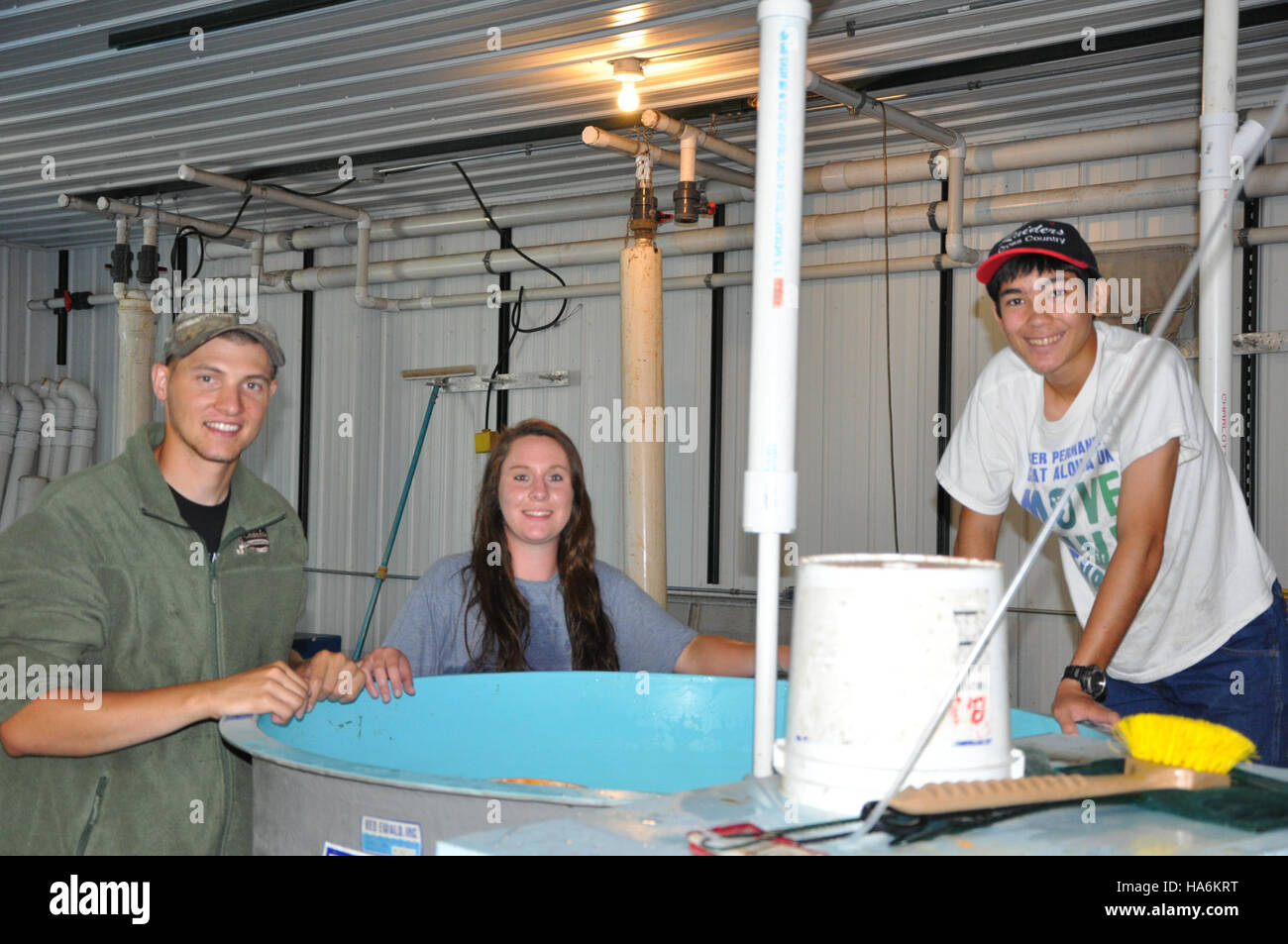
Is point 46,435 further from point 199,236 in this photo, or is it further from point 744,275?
point 744,275

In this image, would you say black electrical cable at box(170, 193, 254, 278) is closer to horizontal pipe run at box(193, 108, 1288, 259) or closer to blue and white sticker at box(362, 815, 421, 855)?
horizontal pipe run at box(193, 108, 1288, 259)

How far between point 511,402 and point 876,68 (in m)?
3.69

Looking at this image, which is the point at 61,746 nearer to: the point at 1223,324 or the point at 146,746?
the point at 146,746

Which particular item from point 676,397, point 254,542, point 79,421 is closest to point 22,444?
point 79,421

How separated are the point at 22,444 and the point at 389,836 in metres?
9.10

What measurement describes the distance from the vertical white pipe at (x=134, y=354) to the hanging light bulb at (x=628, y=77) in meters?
3.77

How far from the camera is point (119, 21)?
214 inches

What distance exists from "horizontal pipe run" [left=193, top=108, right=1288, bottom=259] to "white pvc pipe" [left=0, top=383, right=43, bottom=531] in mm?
2164

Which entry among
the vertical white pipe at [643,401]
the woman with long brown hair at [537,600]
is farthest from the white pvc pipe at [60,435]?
the woman with long brown hair at [537,600]

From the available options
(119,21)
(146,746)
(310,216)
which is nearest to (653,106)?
(119,21)

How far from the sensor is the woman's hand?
7.58 ft

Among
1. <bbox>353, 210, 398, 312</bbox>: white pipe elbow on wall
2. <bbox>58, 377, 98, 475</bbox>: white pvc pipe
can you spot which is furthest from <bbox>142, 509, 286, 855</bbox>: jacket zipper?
<bbox>58, 377, 98, 475</bbox>: white pvc pipe

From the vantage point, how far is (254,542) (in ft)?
7.77

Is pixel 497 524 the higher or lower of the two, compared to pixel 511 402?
lower
